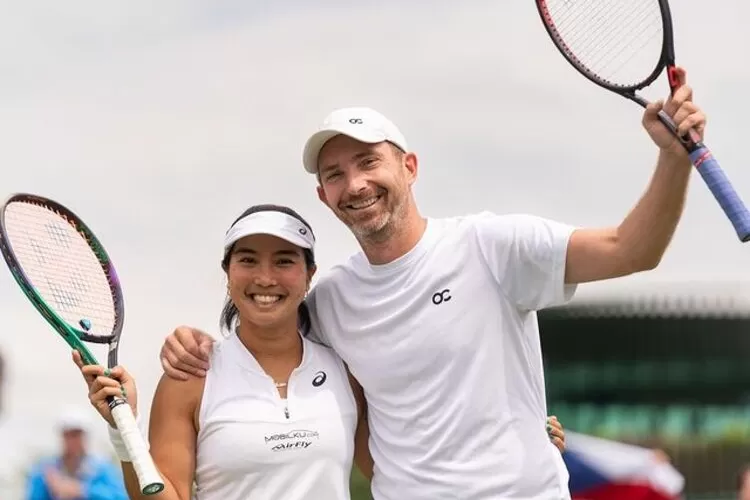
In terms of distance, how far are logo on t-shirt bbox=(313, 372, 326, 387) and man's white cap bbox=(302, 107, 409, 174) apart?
0.99 m

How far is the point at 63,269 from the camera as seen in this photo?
23.3 feet

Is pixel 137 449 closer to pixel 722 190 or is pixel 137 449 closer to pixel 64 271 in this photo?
pixel 64 271

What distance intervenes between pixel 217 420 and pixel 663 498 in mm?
11538

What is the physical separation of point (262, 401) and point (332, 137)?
4.13 ft

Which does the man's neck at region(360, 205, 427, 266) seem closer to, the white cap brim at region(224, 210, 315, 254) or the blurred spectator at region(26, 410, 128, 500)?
the white cap brim at region(224, 210, 315, 254)

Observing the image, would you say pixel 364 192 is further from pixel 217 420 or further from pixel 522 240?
pixel 217 420

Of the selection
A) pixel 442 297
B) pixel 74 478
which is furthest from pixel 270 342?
pixel 74 478

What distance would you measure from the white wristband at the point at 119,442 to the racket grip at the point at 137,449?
0.07 metres

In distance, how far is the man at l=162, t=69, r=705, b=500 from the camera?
6.14m

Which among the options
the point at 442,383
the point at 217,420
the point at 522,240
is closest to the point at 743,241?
the point at 522,240

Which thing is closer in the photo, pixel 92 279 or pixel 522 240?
pixel 522 240

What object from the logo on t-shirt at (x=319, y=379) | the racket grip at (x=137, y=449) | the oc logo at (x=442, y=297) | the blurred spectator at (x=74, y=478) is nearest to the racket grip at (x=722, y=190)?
the oc logo at (x=442, y=297)

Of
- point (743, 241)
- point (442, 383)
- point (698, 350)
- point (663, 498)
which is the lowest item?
point (698, 350)

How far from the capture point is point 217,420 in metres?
6.40
